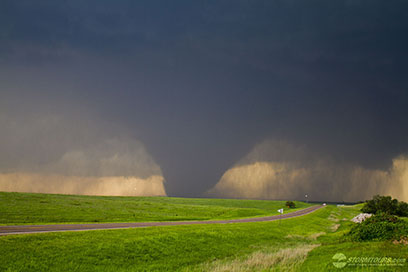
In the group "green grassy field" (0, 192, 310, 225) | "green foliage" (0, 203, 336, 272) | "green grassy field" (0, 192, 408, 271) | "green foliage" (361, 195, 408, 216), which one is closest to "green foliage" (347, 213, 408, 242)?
"green grassy field" (0, 192, 408, 271)

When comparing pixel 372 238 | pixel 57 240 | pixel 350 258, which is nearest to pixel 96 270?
pixel 57 240

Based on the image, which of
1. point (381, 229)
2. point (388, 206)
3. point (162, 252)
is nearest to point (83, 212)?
point (162, 252)

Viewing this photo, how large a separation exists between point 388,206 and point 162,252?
110470mm

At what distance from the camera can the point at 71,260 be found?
24.2m

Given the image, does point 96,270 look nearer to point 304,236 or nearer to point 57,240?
point 57,240

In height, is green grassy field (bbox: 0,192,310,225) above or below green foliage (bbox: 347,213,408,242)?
below

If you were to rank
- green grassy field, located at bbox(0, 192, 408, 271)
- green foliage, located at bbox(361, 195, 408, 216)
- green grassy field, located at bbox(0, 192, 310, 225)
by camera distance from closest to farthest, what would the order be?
green grassy field, located at bbox(0, 192, 408, 271) < green grassy field, located at bbox(0, 192, 310, 225) < green foliage, located at bbox(361, 195, 408, 216)

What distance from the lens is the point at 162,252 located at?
29.8 metres

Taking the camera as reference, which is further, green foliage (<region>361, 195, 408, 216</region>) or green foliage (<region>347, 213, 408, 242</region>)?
green foliage (<region>361, 195, 408, 216</region>)

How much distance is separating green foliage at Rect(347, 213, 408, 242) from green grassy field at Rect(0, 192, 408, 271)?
4.13 metres

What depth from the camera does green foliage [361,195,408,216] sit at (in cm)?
10606

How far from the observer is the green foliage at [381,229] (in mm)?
27672

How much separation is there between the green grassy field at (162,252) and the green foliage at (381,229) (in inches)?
163

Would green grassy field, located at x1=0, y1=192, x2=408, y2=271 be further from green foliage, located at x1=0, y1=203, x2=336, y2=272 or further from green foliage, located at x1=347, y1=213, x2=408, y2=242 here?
green foliage, located at x1=347, y1=213, x2=408, y2=242
